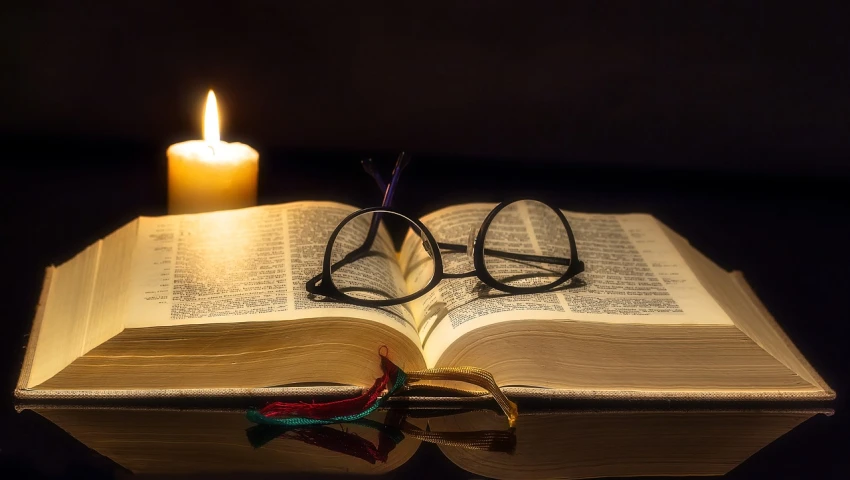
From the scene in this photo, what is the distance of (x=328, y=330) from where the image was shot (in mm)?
873

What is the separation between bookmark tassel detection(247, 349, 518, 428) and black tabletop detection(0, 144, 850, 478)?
4 cm

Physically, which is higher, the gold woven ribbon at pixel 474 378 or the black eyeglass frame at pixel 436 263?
the black eyeglass frame at pixel 436 263

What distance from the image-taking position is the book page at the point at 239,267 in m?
0.89

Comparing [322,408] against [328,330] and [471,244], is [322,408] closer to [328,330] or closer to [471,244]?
[328,330]

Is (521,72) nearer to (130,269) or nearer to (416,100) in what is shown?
(416,100)

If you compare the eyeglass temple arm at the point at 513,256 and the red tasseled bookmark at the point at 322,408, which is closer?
the red tasseled bookmark at the point at 322,408

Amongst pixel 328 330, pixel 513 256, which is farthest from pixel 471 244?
pixel 328 330

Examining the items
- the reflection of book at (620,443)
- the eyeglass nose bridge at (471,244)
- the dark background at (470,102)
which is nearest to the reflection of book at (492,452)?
the reflection of book at (620,443)

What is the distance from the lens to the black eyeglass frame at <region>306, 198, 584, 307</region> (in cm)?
92

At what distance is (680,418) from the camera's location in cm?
88

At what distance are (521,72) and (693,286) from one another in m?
0.72

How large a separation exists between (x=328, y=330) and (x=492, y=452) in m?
0.20

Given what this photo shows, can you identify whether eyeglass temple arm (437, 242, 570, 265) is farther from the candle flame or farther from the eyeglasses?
the candle flame

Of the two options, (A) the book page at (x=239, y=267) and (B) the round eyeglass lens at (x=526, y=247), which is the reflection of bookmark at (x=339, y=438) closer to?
(A) the book page at (x=239, y=267)
